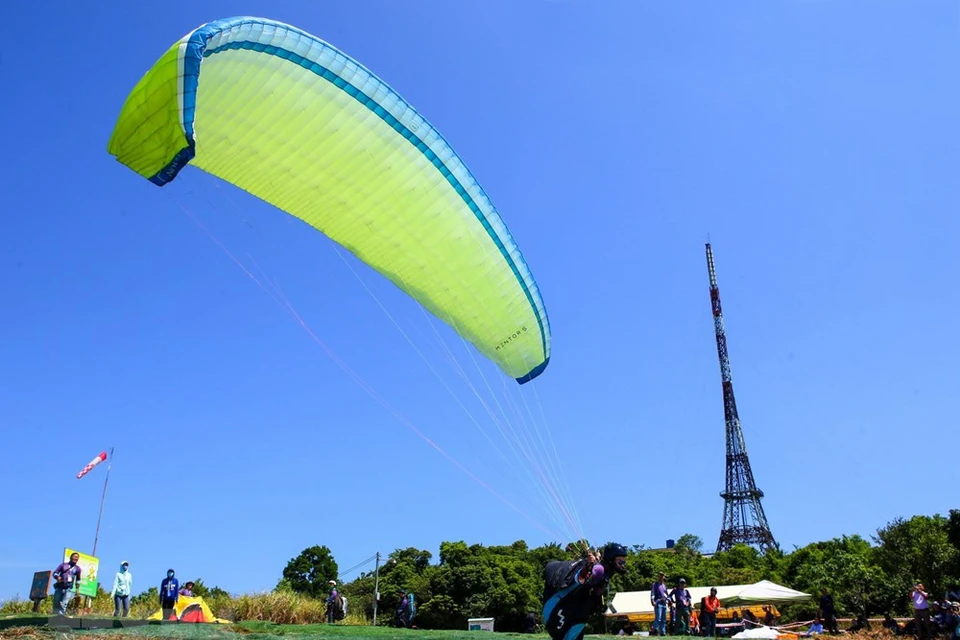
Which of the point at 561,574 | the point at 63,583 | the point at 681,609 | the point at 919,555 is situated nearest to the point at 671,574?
the point at 919,555

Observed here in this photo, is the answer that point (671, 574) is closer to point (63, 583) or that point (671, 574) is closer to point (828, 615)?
point (828, 615)

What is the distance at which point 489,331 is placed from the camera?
1192 centimetres

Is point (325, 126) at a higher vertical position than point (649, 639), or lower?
higher

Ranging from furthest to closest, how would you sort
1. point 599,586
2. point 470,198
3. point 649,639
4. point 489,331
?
1. point 649,639
2. point 489,331
3. point 470,198
4. point 599,586

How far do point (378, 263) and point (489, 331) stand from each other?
204 centimetres

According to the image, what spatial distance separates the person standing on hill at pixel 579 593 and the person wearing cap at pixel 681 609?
36.4ft

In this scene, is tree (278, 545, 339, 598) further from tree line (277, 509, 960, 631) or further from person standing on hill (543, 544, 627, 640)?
person standing on hill (543, 544, 627, 640)

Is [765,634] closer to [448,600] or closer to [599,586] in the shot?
[599,586]

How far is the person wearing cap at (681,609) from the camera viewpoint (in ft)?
58.4

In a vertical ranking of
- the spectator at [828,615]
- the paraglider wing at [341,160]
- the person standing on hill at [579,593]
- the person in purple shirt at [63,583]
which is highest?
the paraglider wing at [341,160]

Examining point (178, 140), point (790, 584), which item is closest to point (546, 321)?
point (178, 140)

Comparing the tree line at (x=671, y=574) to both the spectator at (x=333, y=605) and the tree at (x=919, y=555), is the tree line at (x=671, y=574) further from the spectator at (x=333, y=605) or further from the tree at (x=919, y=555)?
the spectator at (x=333, y=605)

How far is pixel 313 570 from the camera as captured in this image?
56.6 m

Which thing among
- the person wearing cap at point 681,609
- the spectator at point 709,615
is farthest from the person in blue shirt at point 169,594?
the spectator at point 709,615
